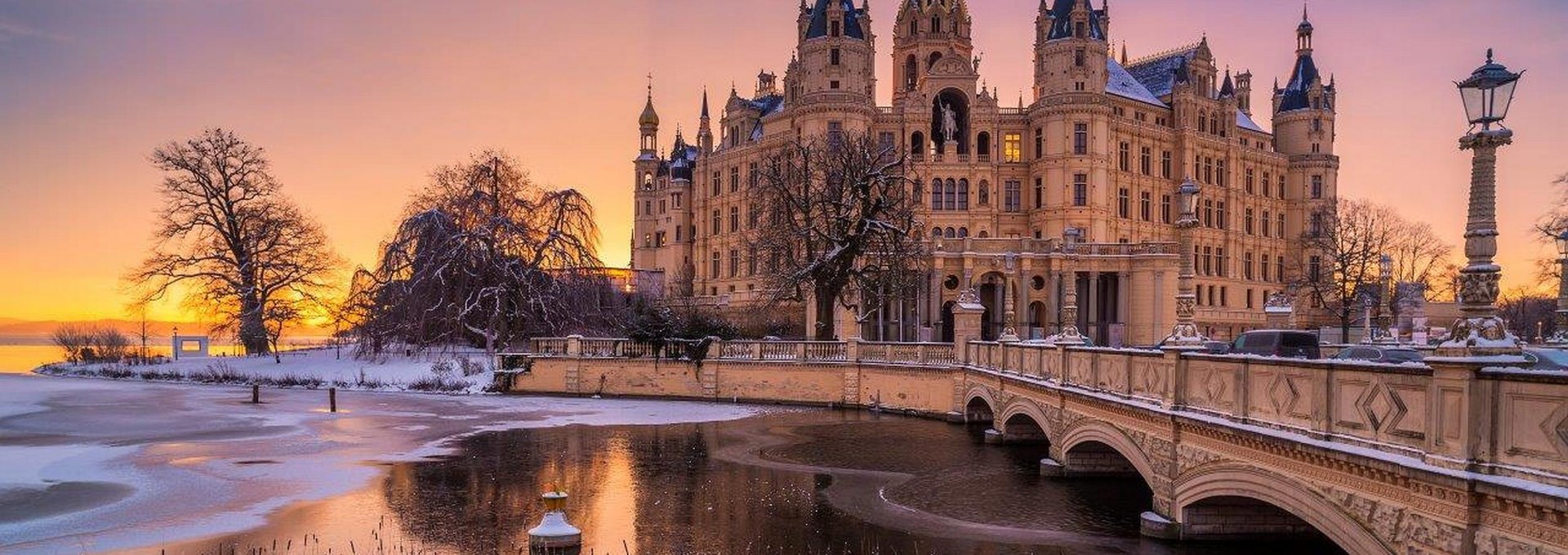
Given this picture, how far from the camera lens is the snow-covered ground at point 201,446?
17.4m

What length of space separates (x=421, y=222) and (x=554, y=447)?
2702cm

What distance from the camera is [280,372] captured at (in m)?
54.2

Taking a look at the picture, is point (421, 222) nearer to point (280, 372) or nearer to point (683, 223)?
point (280, 372)

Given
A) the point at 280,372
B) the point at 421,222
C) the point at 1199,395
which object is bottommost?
the point at 280,372

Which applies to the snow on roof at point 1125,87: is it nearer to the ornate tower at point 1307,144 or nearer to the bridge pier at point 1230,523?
the ornate tower at point 1307,144

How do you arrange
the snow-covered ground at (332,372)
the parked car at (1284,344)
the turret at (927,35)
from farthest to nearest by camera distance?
1. the turret at (927,35)
2. the snow-covered ground at (332,372)
3. the parked car at (1284,344)

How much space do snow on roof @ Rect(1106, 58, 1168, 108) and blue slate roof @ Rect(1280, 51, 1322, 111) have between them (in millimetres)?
14707

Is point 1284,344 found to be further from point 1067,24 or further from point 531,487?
point 1067,24

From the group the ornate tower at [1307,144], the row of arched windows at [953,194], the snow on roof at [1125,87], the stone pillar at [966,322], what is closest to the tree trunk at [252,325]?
the stone pillar at [966,322]

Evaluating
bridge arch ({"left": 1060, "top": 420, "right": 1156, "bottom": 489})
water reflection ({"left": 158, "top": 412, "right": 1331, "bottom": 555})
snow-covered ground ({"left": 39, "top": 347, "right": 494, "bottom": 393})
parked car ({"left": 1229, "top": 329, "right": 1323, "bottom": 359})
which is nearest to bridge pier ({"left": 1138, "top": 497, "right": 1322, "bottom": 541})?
water reflection ({"left": 158, "top": 412, "right": 1331, "bottom": 555})

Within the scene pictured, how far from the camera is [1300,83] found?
3479 inches

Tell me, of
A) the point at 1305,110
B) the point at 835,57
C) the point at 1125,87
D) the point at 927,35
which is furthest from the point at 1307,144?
the point at 835,57

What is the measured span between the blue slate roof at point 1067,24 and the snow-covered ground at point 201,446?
4514 cm

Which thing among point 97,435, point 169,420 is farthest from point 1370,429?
point 169,420
